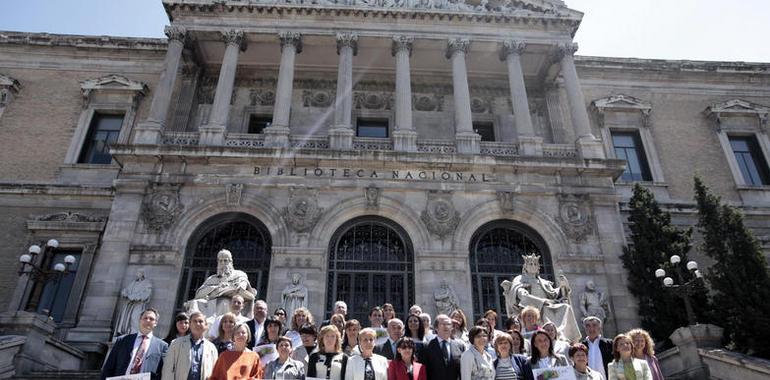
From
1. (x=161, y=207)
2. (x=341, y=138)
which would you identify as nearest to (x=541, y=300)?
(x=341, y=138)

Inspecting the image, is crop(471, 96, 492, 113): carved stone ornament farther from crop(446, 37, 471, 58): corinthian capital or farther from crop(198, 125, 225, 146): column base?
crop(198, 125, 225, 146): column base

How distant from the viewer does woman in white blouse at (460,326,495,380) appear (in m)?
6.68

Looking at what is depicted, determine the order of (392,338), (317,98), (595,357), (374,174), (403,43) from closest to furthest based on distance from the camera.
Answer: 1. (392,338)
2. (595,357)
3. (374,174)
4. (403,43)
5. (317,98)

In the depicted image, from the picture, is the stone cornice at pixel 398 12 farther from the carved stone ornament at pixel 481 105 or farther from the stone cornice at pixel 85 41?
the carved stone ornament at pixel 481 105

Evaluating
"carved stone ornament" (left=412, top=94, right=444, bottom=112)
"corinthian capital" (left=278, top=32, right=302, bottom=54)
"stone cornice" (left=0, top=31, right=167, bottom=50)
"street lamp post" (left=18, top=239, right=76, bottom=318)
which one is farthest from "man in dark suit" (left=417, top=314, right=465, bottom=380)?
"stone cornice" (left=0, top=31, right=167, bottom=50)

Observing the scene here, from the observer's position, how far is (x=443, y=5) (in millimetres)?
21219

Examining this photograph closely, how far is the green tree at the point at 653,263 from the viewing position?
14586 millimetres

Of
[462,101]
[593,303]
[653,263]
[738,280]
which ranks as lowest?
[738,280]

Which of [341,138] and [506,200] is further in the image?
[341,138]

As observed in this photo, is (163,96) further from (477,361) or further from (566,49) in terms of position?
(477,361)

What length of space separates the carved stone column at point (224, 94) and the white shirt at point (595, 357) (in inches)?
514

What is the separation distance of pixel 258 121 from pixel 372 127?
14.7 feet

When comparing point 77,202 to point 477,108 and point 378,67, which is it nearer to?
point 378,67

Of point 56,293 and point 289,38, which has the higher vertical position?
point 289,38
